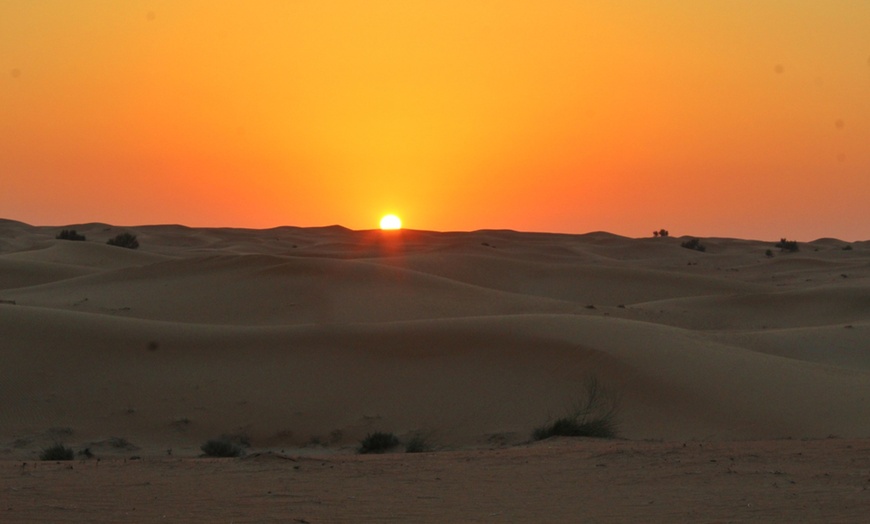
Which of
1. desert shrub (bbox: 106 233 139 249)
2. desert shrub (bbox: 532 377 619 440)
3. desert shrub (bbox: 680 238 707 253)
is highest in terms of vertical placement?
desert shrub (bbox: 680 238 707 253)

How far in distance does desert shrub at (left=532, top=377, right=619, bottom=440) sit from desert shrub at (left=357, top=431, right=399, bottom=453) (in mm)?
1931

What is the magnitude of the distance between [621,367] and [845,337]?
8130 mm

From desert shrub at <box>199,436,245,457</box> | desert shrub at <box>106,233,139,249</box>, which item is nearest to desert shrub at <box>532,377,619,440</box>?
desert shrub at <box>199,436,245,457</box>

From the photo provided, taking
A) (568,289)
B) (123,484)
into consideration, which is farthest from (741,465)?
(568,289)

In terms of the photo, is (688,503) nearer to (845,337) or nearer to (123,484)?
(123,484)

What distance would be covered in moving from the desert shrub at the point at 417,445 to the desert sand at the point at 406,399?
24cm

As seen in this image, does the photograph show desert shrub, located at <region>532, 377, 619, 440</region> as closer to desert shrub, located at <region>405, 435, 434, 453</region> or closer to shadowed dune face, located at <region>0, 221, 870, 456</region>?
shadowed dune face, located at <region>0, 221, 870, 456</region>

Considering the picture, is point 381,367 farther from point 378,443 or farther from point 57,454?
point 57,454

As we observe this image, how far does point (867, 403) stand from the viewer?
1625cm

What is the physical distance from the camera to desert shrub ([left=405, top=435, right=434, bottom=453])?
13555mm

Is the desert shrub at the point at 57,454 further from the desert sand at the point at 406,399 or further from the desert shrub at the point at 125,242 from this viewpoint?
the desert shrub at the point at 125,242

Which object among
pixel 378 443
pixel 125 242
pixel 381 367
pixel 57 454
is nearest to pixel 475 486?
pixel 378 443

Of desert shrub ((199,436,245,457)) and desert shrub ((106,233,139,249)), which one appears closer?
desert shrub ((199,436,245,457))

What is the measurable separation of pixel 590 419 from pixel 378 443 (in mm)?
3015
